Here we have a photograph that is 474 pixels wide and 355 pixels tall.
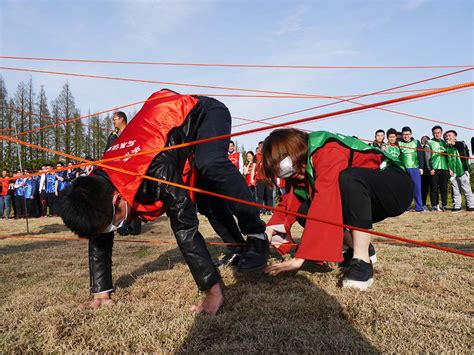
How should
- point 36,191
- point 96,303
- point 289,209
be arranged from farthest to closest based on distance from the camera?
1. point 36,191
2. point 289,209
3. point 96,303

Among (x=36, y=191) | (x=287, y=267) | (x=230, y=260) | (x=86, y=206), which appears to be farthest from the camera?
(x=36, y=191)

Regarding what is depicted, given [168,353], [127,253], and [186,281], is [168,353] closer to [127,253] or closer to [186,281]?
[186,281]

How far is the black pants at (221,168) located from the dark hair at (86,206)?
726 millimetres

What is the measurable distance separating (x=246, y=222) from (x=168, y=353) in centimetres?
129

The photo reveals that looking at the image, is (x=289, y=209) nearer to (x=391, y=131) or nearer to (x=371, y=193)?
(x=371, y=193)

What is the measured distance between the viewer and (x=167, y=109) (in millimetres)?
2195

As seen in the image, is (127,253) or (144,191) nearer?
(144,191)

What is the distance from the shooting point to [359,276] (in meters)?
2.04

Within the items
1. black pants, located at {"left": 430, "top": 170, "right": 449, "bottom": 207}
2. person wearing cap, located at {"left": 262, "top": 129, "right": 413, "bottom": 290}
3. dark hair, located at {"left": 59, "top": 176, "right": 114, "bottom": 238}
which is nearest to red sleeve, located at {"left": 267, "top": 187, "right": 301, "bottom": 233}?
person wearing cap, located at {"left": 262, "top": 129, "right": 413, "bottom": 290}

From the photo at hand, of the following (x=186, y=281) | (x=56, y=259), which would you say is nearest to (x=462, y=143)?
(x=186, y=281)

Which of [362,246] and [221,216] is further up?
[221,216]

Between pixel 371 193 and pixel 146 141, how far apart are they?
1378mm

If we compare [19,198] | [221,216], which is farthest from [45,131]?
[221,216]

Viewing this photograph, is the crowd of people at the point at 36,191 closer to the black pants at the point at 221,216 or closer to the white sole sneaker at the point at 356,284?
the black pants at the point at 221,216
